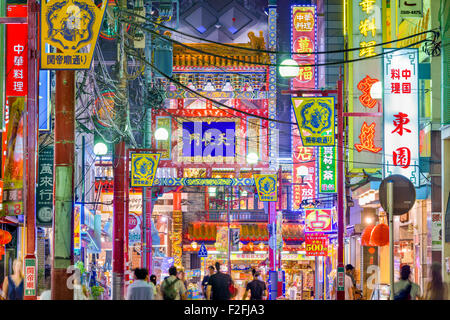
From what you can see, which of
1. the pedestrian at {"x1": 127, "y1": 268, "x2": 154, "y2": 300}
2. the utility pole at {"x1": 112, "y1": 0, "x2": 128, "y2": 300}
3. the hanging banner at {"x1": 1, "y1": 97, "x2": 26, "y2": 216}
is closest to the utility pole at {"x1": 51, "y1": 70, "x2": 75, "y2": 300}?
the pedestrian at {"x1": 127, "y1": 268, "x2": 154, "y2": 300}

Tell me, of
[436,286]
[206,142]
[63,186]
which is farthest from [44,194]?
[206,142]

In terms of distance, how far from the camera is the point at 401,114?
22547 millimetres

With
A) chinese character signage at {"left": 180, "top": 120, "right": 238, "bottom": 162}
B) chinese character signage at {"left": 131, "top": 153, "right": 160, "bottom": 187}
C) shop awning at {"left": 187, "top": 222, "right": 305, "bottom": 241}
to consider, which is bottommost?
shop awning at {"left": 187, "top": 222, "right": 305, "bottom": 241}

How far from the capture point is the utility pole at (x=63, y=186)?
14.7 metres

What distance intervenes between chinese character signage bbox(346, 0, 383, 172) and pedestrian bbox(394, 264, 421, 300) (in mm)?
12528

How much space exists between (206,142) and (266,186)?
12.3 feet

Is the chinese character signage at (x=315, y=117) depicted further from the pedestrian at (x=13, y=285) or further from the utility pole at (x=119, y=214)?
the pedestrian at (x=13, y=285)

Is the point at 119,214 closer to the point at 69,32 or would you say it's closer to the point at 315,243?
the point at 69,32

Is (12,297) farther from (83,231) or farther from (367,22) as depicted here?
(83,231)

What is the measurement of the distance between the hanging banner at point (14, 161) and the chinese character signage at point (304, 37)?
1844cm

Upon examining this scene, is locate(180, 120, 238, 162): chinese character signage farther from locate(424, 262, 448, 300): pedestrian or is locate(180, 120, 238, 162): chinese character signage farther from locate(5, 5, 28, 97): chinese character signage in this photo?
locate(424, 262, 448, 300): pedestrian

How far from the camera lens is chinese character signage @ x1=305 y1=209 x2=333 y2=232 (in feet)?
Answer: 125

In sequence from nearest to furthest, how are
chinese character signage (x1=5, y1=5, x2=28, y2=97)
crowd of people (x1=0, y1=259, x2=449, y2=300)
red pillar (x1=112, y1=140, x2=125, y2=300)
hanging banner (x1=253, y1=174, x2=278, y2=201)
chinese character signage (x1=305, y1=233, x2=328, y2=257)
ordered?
crowd of people (x1=0, y1=259, x2=449, y2=300) → chinese character signage (x1=5, y1=5, x2=28, y2=97) → red pillar (x1=112, y1=140, x2=125, y2=300) → hanging banner (x1=253, y1=174, x2=278, y2=201) → chinese character signage (x1=305, y1=233, x2=328, y2=257)
